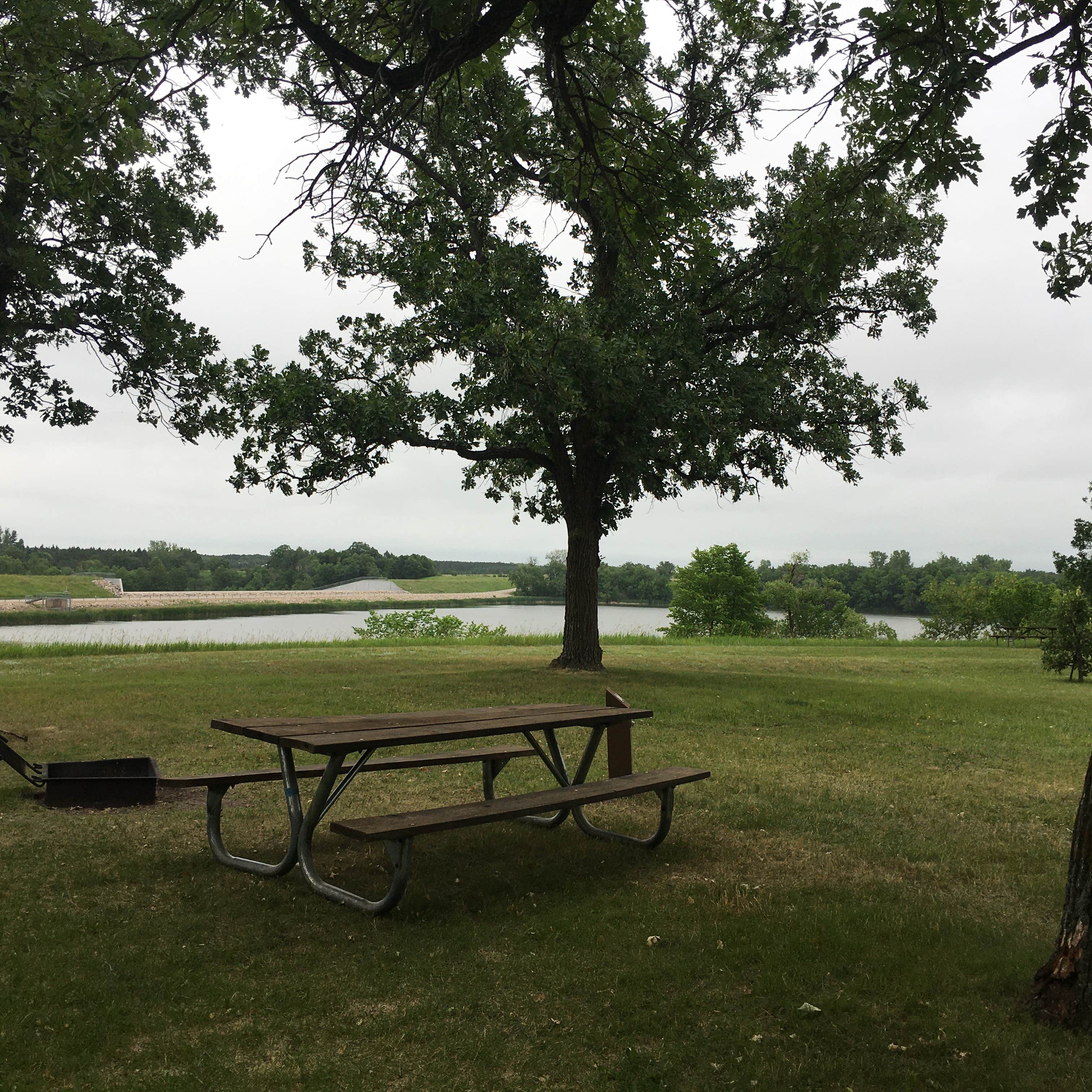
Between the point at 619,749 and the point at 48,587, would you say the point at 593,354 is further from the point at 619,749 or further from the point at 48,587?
the point at 48,587

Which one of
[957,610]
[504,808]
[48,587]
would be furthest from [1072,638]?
[957,610]

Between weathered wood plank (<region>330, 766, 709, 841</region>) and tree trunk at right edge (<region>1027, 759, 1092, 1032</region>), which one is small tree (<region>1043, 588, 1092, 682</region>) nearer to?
weathered wood plank (<region>330, 766, 709, 841</region>)

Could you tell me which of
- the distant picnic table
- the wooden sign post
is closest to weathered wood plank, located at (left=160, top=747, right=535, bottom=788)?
the wooden sign post

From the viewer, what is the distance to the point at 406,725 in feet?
14.4

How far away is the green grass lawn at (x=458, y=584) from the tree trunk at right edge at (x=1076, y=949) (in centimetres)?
3135

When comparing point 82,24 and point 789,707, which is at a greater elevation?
point 82,24

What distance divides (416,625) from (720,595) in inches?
779

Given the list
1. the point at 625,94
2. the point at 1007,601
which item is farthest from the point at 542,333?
the point at 1007,601

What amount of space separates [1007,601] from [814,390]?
3229 cm

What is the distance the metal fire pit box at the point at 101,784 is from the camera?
219 inches

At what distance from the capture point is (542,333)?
11.5 meters

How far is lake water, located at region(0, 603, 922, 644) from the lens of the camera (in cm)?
1989

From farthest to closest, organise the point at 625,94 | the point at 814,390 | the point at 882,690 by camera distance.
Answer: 1. the point at 814,390
2. the point at 882,690
3. the point at 625,94

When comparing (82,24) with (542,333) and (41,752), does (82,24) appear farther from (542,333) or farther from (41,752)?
(542,333)
